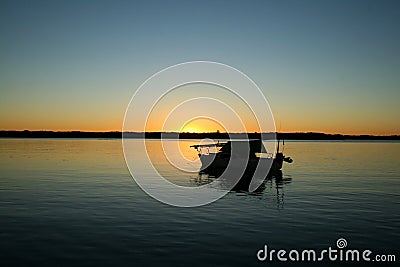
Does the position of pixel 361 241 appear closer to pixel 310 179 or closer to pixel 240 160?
pixel 310 179

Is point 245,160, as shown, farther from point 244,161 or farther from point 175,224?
point 175,224

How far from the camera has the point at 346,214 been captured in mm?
30875

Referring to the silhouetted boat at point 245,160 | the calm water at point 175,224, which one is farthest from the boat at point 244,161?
the calm water at point 175,224

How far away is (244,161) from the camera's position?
65250 mm

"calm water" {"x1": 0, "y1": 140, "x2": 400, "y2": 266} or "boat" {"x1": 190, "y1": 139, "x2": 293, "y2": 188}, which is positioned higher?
"boat" {"x1": 190, "y1": 139, "x2": 293, "y2": 188}

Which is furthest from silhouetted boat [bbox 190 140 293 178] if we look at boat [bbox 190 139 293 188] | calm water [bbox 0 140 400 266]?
calm water [bbox 0 140 400 266]

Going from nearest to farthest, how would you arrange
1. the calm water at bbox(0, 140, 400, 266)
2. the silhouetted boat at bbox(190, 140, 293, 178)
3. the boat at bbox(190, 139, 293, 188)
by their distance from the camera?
the calm water at bbox(0, 140, 400, 266), the boat at bbox(190, 139, 293, 188), the silhouetted boat at bbox(190, 140, 293, 178)

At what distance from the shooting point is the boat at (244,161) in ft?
209

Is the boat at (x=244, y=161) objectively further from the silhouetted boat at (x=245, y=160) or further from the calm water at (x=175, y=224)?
the calm water at (x=175, y=224)

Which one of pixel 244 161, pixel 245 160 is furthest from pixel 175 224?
pixel 245 160

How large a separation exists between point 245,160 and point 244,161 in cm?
50

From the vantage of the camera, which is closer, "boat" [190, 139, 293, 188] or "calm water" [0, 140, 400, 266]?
"calm water" [0, 140, 400, 266]

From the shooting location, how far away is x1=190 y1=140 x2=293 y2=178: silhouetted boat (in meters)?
64.1

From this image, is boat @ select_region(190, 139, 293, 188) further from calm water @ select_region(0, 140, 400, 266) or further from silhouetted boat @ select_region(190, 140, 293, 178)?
calm water @ select_region(0, 140, 400, 266)
